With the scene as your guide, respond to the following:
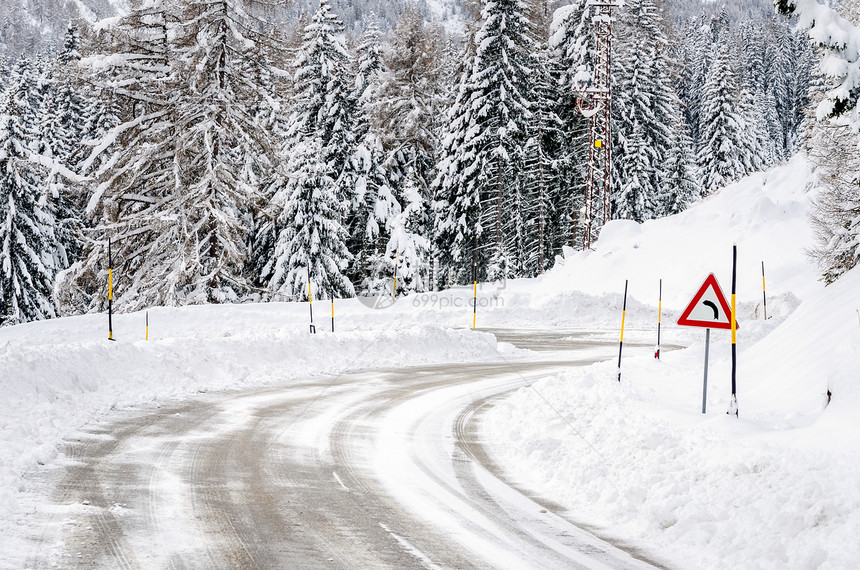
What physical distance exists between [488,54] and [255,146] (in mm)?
14005

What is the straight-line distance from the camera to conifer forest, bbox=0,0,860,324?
2411 centimetres

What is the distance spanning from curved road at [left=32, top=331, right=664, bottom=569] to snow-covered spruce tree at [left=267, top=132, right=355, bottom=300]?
1869 cm

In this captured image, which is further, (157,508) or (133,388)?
(133,388)

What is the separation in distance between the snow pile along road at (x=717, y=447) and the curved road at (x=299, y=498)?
1.72 ft

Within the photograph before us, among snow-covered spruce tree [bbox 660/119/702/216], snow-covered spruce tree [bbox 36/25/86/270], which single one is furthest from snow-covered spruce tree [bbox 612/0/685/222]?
snow-covered spruce tree [bbox 36/25/86/270]

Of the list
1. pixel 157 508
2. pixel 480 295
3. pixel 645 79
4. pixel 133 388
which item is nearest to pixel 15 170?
pixel 480 295

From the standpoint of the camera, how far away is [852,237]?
12.6 meters

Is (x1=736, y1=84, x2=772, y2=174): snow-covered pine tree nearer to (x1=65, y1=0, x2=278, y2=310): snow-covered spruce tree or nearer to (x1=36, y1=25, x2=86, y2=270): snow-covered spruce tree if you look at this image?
(x1=65, y1=0, x2=278, y2=310): snow-covered spruce tree

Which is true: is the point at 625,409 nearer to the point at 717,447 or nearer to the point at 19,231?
the point at 717,447

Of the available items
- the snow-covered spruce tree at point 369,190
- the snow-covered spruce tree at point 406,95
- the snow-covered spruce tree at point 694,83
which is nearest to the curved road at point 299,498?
the snow-covered spruce tree at point 369,190

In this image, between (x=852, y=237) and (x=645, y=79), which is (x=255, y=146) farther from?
(x=645, y=79)

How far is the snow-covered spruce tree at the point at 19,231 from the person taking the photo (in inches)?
1305

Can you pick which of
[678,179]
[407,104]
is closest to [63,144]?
[407,104]

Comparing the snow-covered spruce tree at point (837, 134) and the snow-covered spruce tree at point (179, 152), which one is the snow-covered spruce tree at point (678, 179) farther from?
the snow-covered spruce tree at point (837, 134)
